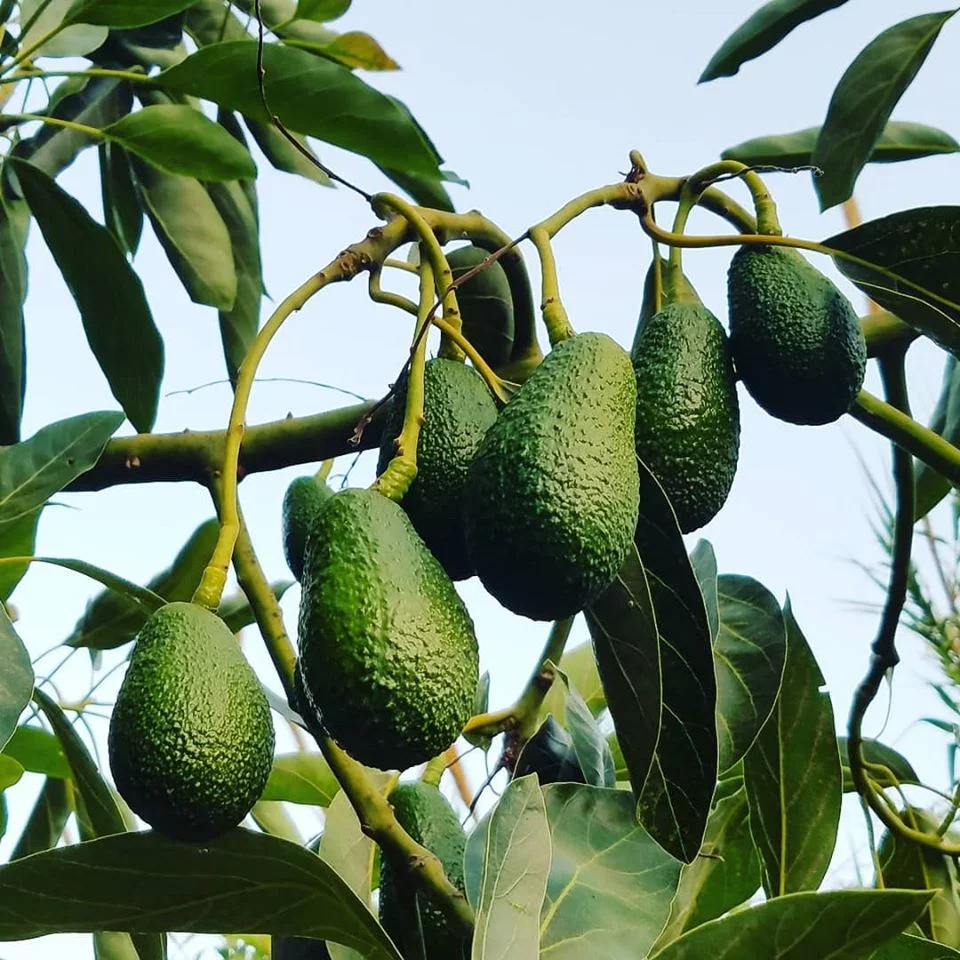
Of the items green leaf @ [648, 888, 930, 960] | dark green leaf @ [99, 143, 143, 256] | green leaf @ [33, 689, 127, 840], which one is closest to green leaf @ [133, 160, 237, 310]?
dark green leaf @ [99, 143, 143, 256]

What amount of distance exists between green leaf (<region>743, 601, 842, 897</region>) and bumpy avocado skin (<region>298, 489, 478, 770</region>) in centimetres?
36

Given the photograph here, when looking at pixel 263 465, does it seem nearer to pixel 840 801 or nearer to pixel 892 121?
pixel 840 801

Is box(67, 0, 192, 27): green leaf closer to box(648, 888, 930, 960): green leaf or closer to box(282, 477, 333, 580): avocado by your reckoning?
box(282, 477, 333, 580): avocado

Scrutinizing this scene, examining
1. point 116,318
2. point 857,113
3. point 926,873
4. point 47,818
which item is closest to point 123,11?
point 116,318

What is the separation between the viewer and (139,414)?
3.58 feet

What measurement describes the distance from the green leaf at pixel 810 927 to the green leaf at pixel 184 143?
0.73 m

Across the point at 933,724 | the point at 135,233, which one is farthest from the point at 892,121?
the point at 135,233

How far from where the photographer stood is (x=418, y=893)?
74 centimetres

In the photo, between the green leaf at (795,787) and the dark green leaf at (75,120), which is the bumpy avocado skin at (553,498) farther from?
the dark green leaf at (75,120)

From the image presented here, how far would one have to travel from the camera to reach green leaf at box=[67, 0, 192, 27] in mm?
1074

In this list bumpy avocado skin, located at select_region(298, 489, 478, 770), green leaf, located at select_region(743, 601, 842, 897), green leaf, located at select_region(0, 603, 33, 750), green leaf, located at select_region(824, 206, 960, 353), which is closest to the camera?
bumpy avocado skin, located at select_region(298, 489, 478, 770)

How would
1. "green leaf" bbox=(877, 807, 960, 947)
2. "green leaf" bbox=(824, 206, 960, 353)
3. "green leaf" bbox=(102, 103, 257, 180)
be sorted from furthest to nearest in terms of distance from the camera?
"green leaf" bbox=(102, 103, 257, 180) → "green leaf" bbox=(877, 807, 960, 947) → "green leaf" bbox=(824, 206, 960, 353)

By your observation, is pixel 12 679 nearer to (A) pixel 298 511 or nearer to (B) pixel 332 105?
(A) pixel 298 511

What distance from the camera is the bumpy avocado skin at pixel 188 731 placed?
562 millimetres
